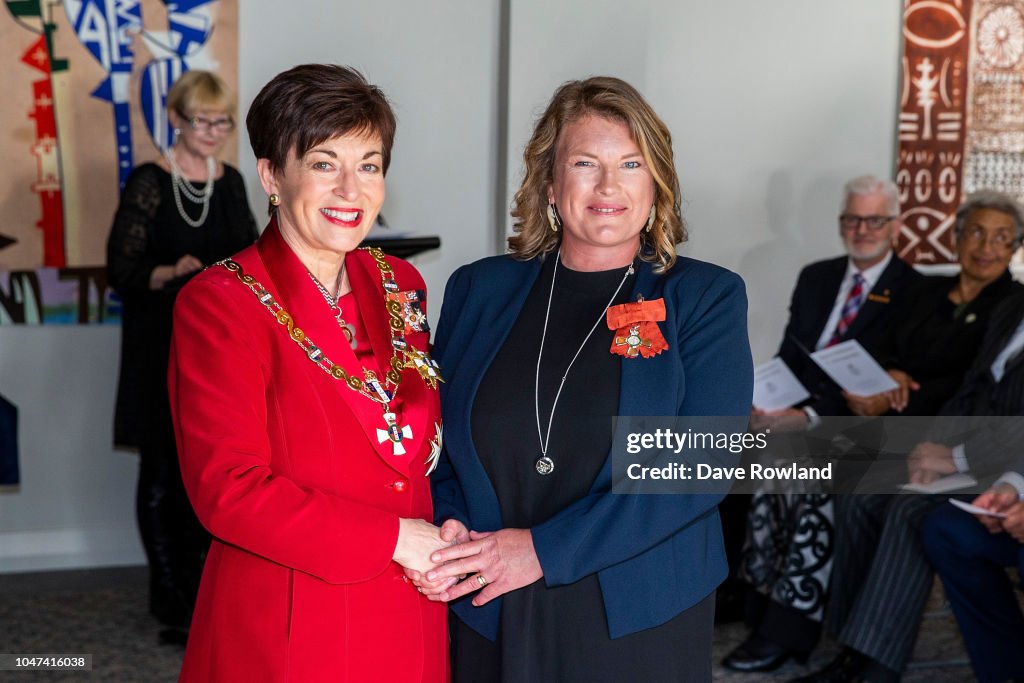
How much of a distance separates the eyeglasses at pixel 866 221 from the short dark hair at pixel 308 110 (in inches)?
124

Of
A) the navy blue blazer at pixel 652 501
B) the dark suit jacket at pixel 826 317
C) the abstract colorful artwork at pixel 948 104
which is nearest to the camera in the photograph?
the navy blue blazer at pixel 652 501

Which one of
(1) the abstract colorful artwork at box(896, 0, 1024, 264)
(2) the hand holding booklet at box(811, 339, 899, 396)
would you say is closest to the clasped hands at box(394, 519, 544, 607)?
(2) the hand holding booklet at box(811, 339, 899, 396)

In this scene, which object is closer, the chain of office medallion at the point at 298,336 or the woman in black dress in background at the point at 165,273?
the chain of office medallion at the point at 298,336

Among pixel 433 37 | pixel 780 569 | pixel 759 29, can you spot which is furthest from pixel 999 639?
pixel 433 37

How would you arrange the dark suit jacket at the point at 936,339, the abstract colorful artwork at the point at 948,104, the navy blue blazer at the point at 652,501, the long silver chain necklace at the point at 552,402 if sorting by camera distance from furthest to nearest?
the abstract colorful artwork at the point at 948,104 < the dark suit jacket at the point at 936,339 < the long silver chain necklace at the point at 552,402 < the navy blue blazer at the point at 652,501

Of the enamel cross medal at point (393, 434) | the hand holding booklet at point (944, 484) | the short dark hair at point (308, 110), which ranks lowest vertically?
the hand holding booklet at point (944, 484)

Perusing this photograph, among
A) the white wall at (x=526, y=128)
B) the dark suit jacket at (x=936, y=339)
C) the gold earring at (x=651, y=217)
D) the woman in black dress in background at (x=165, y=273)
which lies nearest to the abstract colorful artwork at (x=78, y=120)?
the white wall at (x=526, y=128)

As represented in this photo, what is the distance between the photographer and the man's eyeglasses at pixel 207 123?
4238mm

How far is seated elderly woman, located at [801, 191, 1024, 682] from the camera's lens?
3.62 meters

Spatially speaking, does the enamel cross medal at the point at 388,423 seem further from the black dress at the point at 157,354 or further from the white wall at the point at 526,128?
the white wall at the point at 526,128

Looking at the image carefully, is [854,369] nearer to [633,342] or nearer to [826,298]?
[826,298]

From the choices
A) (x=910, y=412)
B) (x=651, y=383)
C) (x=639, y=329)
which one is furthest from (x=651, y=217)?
(x=910, y=412)

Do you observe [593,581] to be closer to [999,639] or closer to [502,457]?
[502,457]

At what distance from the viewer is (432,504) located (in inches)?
81.3
